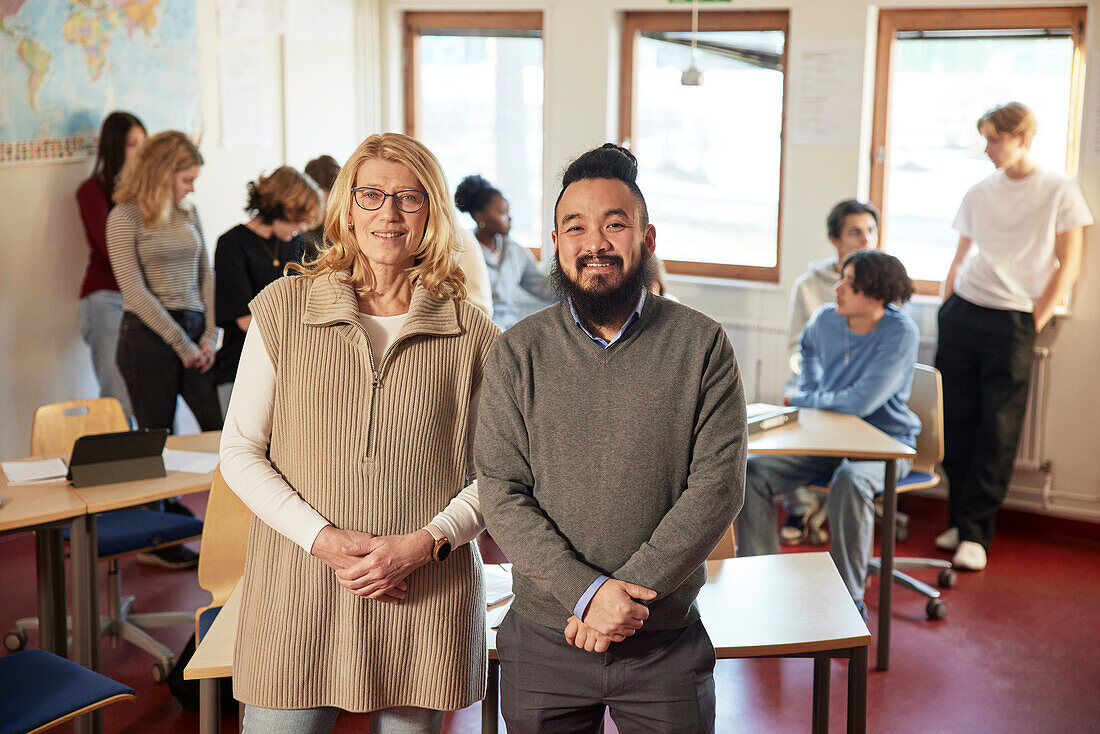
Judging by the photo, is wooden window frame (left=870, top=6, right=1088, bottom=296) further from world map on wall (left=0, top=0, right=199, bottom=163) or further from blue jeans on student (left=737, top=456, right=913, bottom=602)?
world map on wall (left=0, top=0, right=199, bottom=163)

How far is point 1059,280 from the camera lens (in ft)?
15.1

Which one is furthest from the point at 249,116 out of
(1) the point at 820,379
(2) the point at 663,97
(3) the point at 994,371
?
(3) the point at 994,371

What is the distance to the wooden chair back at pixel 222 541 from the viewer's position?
2688 millimetres

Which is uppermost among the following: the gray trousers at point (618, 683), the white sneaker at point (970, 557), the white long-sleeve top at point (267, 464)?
the white long-sleeve top at point (267, 464)

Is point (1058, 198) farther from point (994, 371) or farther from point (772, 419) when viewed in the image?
point (772, 419)

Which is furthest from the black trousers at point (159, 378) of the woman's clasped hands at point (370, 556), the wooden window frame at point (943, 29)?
the wooden window frame at point (943, 29)

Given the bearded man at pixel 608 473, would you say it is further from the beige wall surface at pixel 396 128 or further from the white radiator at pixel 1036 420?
the white radiator at pixel 1036 420

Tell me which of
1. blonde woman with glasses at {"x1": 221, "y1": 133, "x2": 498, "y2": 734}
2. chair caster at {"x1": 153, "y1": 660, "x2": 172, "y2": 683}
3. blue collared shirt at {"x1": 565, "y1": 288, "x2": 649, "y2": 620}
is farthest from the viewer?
chair caster at {"x1": 153, "y1": 660, "x2": 172, "y2": 683}

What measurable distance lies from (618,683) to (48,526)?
5.84 feet

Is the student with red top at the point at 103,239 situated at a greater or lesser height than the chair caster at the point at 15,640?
greater

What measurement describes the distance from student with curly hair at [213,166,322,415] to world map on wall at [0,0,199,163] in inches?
42.0

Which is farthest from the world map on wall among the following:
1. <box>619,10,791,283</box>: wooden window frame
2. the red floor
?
<box>619,10,791,283</box>: wooden window frame

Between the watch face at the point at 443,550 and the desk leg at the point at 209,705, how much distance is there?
23.4 inches

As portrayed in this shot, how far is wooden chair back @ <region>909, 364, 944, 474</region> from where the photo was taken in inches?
164
